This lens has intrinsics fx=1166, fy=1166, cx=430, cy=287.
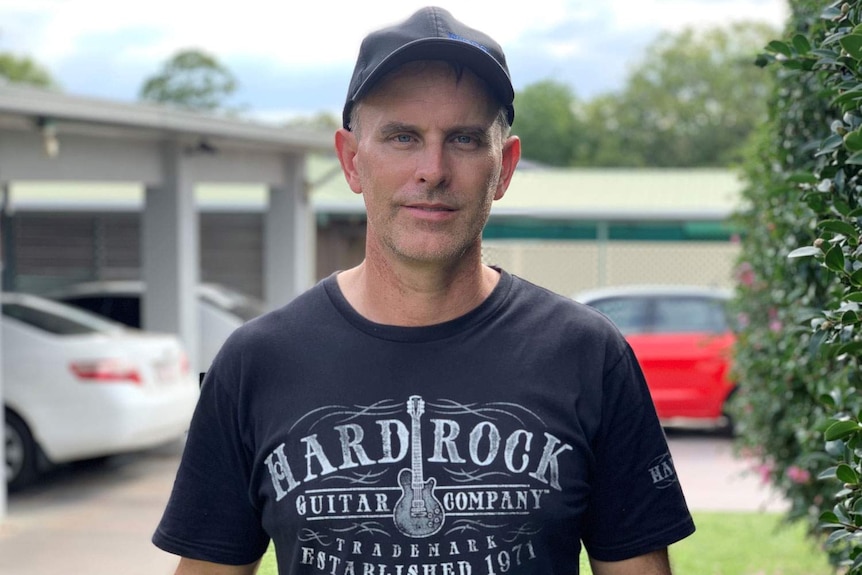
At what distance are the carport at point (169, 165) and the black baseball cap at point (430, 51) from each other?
21.4ft

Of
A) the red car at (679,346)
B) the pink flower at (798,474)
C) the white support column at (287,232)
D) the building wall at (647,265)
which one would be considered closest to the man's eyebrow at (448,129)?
the pink flower at (798,474)

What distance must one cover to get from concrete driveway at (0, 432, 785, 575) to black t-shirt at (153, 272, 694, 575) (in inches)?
163

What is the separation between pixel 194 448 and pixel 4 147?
25.2ft

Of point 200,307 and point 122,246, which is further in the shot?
point 122,246

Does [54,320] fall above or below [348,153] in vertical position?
below

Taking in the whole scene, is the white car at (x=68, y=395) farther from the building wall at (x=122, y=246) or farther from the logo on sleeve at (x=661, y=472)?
the building wall at (x=122, y=246)

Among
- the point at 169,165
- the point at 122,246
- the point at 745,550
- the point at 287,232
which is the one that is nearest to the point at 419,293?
the point at 745,550

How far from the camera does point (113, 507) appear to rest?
894 centimetres

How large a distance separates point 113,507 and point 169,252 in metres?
3.14

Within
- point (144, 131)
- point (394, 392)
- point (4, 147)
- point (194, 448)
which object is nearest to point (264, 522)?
point (194, 448)

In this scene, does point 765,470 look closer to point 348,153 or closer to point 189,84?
point 348,153

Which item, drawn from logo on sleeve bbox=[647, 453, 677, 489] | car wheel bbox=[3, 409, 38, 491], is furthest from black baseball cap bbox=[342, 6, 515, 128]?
car wheel bbox=[3, 409, 38, 491]

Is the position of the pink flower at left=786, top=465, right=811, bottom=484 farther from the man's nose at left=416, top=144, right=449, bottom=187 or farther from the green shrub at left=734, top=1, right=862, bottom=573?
the man's nose at left=416, top=144, right=449, bottom=187

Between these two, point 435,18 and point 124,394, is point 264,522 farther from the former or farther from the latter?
point 124,394
